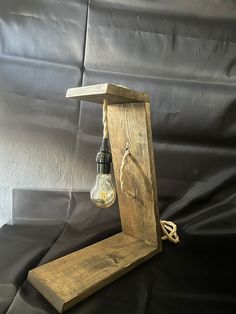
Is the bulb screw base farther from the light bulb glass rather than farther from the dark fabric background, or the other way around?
the dark fabric background

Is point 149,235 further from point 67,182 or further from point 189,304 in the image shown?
point 67,182

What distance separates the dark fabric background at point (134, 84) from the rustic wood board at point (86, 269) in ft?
0.43

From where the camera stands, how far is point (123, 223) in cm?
71

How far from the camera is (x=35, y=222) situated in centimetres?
83

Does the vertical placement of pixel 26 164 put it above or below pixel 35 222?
above

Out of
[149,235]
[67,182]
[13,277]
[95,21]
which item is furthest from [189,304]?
[95,21]

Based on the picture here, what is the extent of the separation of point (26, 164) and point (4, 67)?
306mm

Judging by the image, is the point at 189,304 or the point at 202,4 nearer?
the point at 189,304

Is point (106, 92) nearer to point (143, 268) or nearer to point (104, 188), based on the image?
point (104, 188)

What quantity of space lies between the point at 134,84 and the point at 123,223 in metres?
0.42

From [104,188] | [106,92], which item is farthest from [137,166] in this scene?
[106,92]

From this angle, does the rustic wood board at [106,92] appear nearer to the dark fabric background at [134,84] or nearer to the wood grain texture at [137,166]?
the wood grain texture at [137,166]

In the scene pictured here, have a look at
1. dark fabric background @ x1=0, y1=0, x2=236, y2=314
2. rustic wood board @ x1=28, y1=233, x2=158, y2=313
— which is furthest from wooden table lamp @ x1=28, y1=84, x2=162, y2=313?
dark fabric background @ x1=0, y1=0, x2=236, y2=314

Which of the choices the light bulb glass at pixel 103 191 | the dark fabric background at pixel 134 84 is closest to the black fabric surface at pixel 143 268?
the dark fabric background at pixel 134 84
